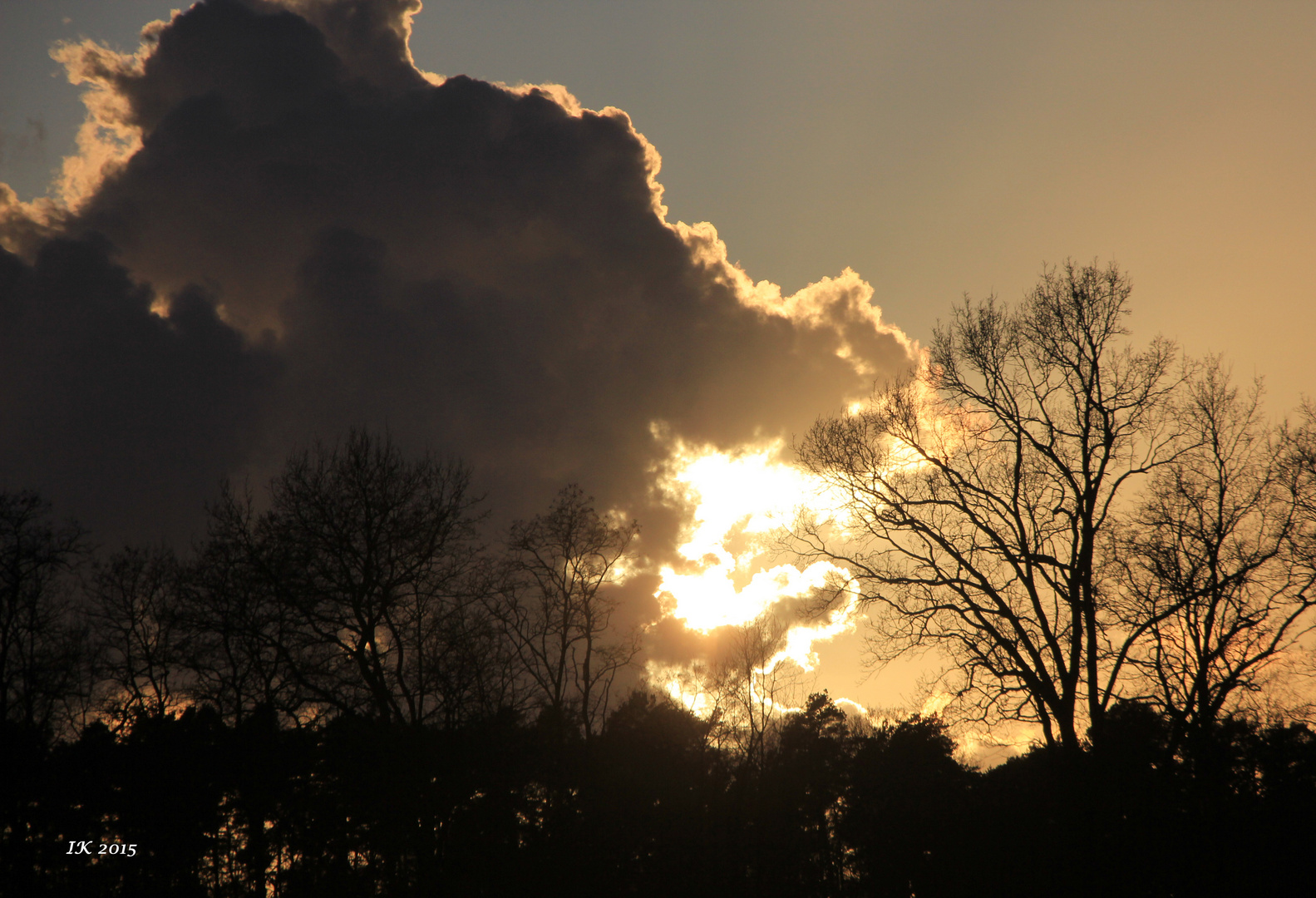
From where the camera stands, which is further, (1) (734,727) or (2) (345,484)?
(1) (734,727)

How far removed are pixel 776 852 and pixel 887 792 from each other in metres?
4.61

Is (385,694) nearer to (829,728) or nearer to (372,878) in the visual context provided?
(372,878)

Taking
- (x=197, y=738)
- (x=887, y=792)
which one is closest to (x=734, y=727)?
(x=887, y=792)

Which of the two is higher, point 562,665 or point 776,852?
point 562,665

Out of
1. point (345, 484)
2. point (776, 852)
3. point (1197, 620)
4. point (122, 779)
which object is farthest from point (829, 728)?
point (122, 779)

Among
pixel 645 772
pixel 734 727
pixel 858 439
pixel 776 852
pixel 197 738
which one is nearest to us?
pixel 197 738

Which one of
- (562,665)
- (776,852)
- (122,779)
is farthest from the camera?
(562,665)

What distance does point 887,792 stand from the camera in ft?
82.7

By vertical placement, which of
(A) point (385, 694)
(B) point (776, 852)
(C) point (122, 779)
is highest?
(A) point (385, 694)

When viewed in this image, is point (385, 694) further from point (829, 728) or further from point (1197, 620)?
point (829, 728)

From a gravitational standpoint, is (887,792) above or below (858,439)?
below

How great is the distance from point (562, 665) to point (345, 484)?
15.3 metres

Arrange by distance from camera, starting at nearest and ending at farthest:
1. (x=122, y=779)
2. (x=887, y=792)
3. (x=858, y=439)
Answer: (x=122, y=779)
(x=858, y=439)
(x=887, y=792)

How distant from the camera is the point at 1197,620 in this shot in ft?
60.5
